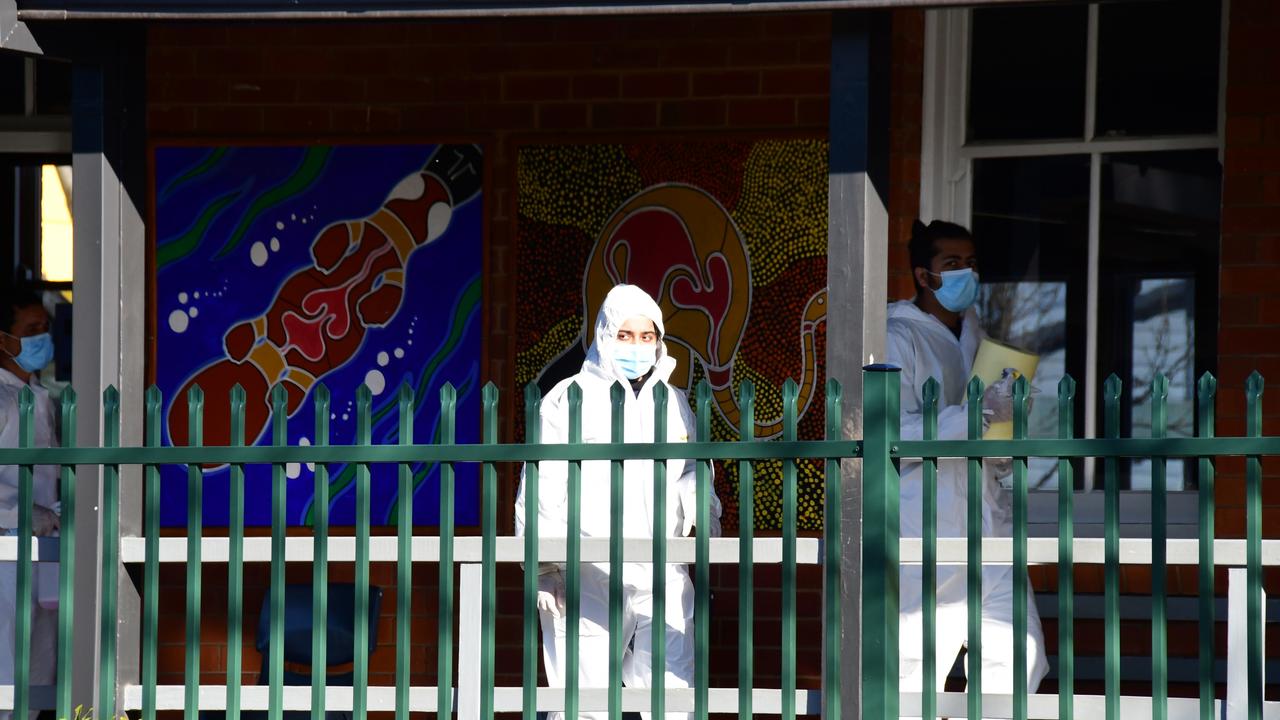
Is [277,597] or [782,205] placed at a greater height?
[782,205]

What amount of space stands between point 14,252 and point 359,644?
3.84 meters

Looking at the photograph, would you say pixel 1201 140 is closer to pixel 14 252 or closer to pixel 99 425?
pixel 99 425

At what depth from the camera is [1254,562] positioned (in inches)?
166

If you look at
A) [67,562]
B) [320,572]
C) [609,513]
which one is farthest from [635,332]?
[67,562]

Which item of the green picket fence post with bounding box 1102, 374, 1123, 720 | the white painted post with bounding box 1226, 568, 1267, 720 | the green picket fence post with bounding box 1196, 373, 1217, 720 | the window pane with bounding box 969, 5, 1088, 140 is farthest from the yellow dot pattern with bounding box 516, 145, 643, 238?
the white painted post with bounding box 1226, 568, 1267, 720

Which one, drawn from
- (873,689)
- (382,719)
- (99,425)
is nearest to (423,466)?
(382,719)

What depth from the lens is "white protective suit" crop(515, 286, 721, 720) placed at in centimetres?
530

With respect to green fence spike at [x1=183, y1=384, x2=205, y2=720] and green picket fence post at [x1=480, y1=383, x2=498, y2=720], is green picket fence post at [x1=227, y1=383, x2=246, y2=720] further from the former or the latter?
green picket fence post at [x1=480, y1=383, x2=498, y2=720]

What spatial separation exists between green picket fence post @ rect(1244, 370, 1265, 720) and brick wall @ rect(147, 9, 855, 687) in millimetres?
2320

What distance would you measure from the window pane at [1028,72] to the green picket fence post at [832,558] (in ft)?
8.30

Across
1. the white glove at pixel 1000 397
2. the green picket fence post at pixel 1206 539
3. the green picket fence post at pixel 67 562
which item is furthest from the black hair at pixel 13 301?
the green picket fence post at pixel 1206 539

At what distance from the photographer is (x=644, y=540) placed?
4.54m

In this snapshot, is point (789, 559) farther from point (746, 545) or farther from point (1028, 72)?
point (1028, 72)

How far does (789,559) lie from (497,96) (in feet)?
9.71
